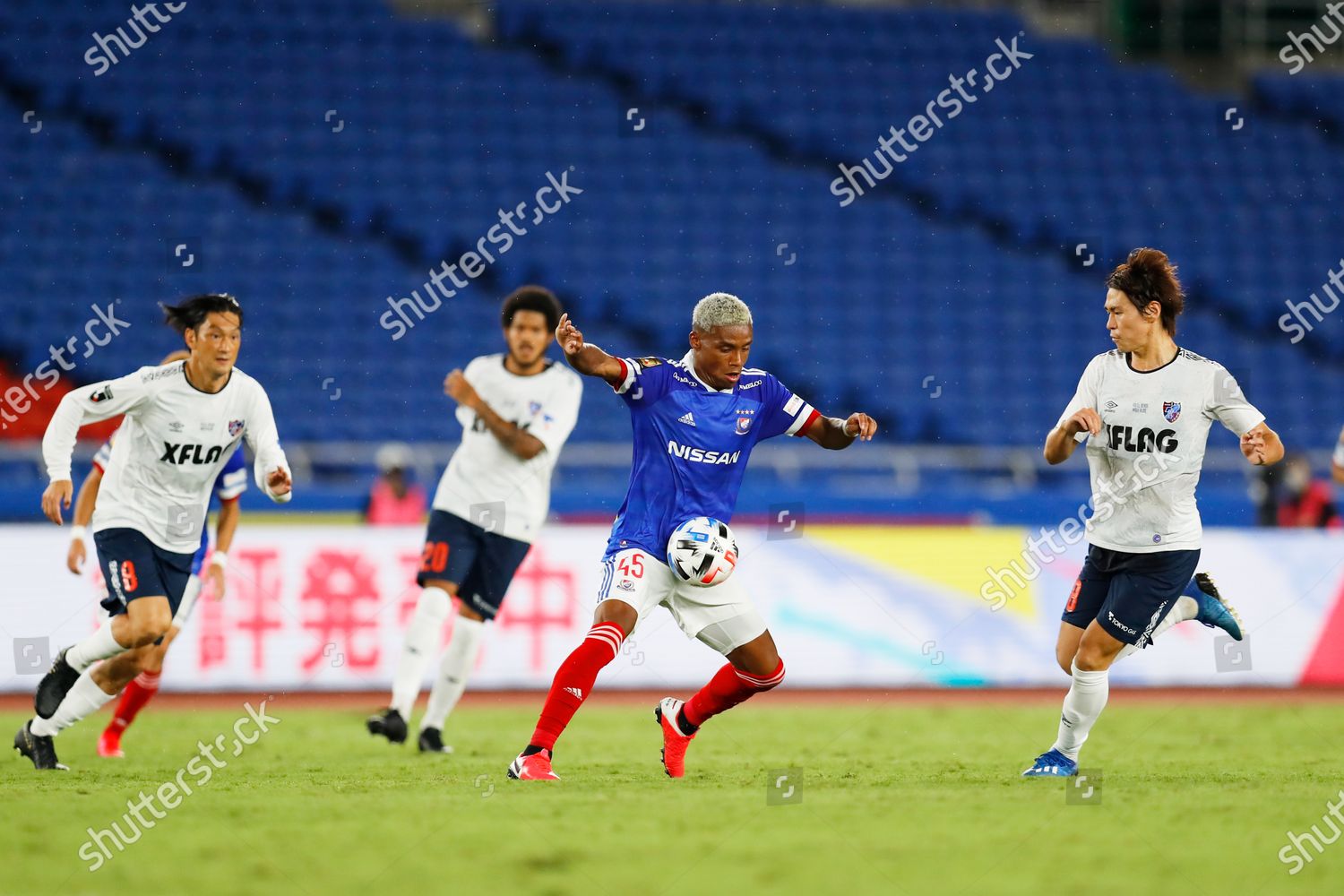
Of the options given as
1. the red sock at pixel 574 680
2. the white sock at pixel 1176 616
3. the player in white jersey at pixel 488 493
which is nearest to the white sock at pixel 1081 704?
the white sock at pixel 1176 616

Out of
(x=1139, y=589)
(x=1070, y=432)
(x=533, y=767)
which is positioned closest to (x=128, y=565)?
(x=533, y=767)

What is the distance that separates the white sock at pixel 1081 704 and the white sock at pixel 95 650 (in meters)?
4.82

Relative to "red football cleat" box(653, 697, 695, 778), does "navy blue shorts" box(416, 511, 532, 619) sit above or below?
above

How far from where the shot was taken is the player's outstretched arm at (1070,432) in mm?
7230

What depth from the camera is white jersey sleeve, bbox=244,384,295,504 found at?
311 inches

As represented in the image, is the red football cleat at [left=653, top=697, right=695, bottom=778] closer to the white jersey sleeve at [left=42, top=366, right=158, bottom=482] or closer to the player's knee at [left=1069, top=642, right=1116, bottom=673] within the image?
the player's knee at [left=1069, top=642, right=1116, bottom=673]

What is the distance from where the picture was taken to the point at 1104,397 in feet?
25.1

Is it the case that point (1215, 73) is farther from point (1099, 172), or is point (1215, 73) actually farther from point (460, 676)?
point (460, 676)

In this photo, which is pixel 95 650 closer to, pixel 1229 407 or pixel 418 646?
pixel 418 646

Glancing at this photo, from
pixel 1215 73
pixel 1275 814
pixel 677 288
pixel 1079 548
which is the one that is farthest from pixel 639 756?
pixel 1215 73

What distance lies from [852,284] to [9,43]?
12.3 meters

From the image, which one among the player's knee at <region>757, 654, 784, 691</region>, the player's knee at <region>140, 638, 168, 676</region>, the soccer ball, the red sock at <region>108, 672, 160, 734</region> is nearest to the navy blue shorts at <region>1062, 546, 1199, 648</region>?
the player's knee at <region>757, 654, 784, 691</region>

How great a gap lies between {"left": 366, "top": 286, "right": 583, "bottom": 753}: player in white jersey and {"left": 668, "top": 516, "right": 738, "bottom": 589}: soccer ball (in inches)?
85.0

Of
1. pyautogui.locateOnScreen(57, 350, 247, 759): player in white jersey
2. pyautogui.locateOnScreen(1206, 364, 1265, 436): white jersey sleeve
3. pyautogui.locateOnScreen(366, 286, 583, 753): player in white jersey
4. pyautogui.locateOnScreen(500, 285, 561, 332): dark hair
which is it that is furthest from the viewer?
pyautogui.locateOnScreen(500, 285, 561, 332): dark hair
